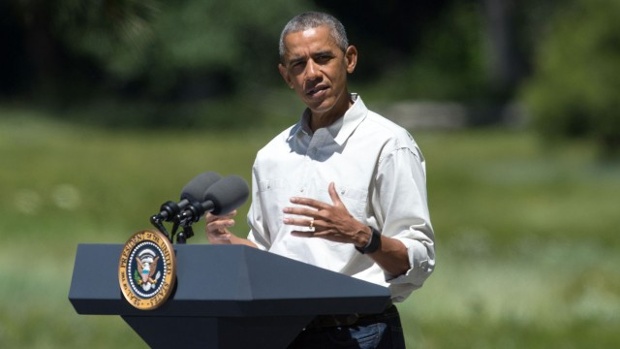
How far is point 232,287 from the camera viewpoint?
412cm

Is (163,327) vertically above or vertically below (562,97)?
above

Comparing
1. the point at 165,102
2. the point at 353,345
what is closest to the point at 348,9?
the point at 165,102

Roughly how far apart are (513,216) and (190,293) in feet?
81.5

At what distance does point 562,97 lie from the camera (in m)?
31.2

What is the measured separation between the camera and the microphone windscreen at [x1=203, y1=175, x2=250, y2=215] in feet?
14.8

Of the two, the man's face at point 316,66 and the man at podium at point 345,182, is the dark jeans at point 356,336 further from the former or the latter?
the man's face at point 316,66

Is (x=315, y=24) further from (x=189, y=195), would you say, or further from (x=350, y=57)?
(x=189, y=195)

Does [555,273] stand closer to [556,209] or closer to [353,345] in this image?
[556,209]

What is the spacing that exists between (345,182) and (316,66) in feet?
0.95

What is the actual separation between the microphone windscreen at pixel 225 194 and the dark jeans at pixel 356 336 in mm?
372

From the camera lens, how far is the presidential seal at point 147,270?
418 centimetres

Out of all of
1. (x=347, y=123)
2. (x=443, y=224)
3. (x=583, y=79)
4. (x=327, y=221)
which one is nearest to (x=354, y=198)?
(x=347, y=123)

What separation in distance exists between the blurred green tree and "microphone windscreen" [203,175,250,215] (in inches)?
1010

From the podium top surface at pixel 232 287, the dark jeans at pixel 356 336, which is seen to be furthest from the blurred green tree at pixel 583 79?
the podium top surface at pixel 232 287
